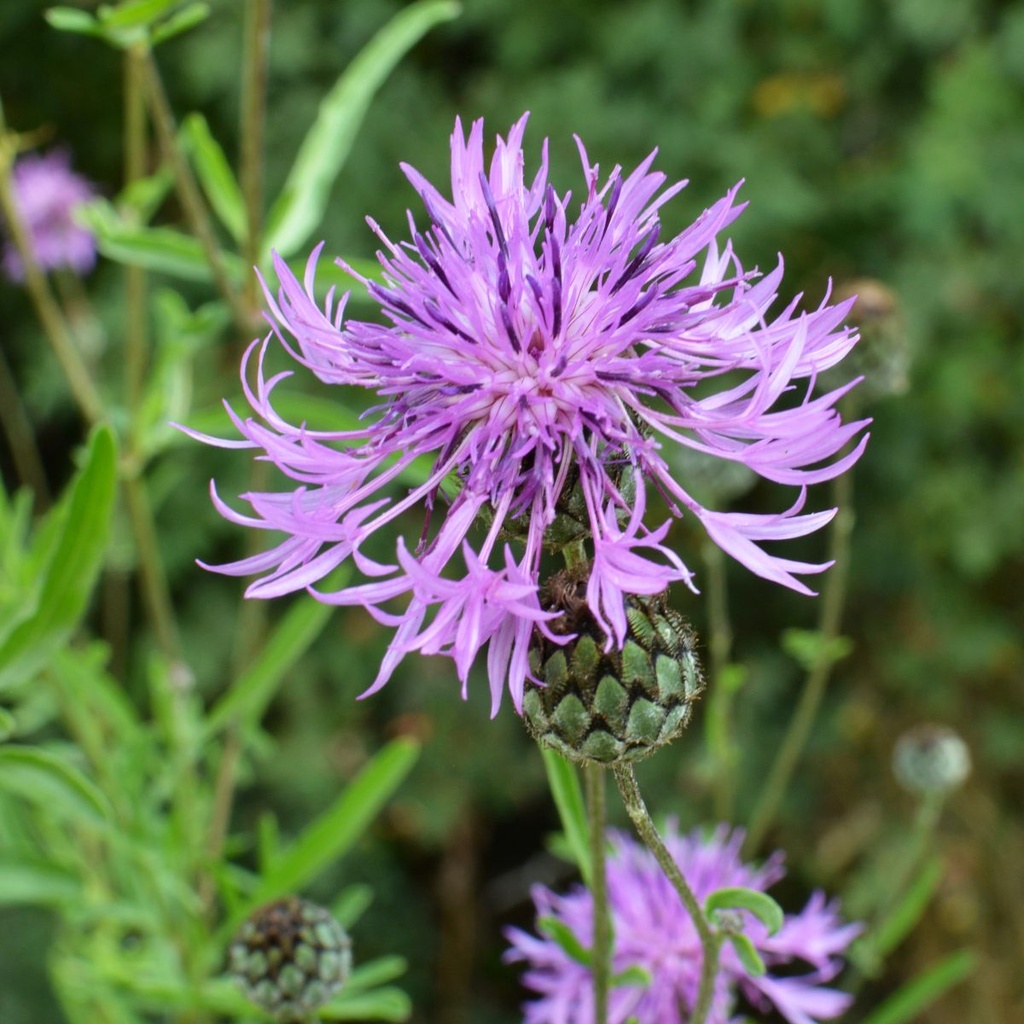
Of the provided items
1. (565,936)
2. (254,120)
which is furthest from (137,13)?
(565,936)

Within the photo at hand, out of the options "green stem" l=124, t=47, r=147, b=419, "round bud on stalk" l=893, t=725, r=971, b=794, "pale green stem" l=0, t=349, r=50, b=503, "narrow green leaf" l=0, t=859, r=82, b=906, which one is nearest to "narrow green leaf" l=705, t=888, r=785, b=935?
"narrow green leaf" l=0, t=859, r=82, b=906

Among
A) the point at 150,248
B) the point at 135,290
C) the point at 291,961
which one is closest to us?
the point at 291,961

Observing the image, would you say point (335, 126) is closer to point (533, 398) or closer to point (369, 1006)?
point (533, 398)

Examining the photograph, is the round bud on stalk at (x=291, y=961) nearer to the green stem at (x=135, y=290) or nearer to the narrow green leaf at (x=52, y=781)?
the narrow green leaf at (x=52, y=781)

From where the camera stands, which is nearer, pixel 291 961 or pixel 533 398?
pixel 533 398

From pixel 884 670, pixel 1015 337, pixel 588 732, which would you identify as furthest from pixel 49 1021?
pixel 1015 337

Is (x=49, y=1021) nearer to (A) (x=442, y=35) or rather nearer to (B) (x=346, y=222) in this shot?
(B) (x=346, y=222)

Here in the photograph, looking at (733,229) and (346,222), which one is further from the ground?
(733,229)
